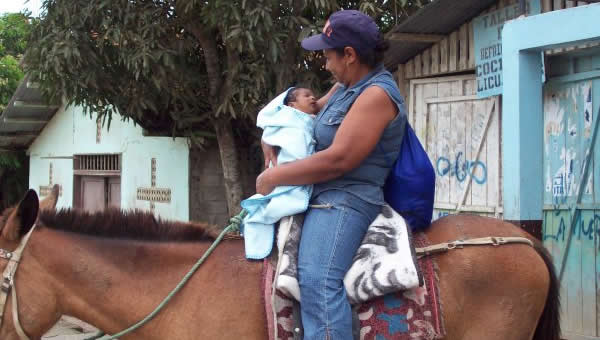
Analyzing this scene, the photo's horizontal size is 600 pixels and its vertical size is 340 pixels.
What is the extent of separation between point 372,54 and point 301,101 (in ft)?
1.27

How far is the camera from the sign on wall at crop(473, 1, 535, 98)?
6238 millimetres

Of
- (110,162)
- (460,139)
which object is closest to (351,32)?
(460,139)

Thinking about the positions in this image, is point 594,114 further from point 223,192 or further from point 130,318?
point 223,192

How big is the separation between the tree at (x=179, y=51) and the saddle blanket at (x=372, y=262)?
12.0 ft

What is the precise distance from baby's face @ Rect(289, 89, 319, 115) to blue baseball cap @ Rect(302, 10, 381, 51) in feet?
0.92

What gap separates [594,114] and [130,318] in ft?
13.6

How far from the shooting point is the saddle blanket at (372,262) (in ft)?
9.03

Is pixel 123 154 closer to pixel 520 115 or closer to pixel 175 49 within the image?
pixel 175 49

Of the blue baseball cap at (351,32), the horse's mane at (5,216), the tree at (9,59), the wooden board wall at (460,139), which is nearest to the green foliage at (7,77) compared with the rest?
the tree at (9,59)

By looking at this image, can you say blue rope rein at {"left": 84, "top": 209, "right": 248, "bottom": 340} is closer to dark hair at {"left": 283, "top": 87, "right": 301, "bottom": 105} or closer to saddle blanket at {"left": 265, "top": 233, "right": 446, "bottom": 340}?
saddle blanket at {"left": 265, "top": 233, "right": 446, "bottom": 340}

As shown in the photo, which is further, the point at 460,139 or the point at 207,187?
the point at 207,187

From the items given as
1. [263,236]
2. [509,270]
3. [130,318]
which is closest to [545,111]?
[509,270]

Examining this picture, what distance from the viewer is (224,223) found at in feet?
34.4

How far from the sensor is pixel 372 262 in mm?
2799
